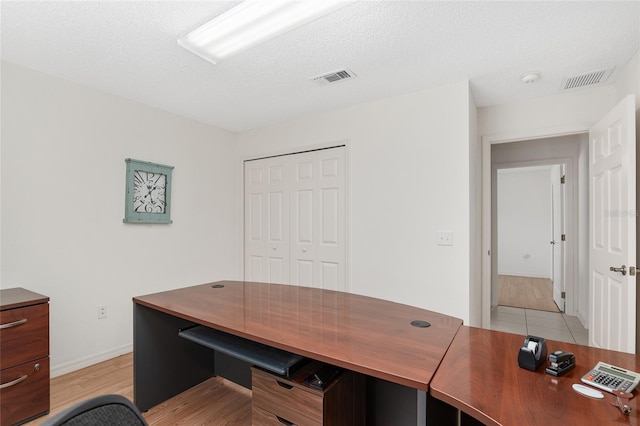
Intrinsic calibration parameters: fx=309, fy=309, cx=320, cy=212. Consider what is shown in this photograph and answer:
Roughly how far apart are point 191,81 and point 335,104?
54.6 inches

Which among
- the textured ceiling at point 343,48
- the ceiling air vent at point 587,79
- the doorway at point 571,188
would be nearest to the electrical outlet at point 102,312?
the textured ceiling at point 343,48

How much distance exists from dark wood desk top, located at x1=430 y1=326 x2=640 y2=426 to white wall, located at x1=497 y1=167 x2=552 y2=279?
7.17 meters

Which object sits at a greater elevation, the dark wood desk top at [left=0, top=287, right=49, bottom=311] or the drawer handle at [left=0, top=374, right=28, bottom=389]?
the dark wood desk top at [left=0, top=287, right=49, bottom=311]

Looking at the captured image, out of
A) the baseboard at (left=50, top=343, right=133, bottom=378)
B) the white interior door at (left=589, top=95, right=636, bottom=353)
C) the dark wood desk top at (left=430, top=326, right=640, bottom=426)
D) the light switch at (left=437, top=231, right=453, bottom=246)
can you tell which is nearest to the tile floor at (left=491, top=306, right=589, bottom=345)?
the white interior door at (left=589, top=95, right=636, bottom=353)

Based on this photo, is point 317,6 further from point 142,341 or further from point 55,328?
point 55,328

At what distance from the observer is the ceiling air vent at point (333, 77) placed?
2.50m

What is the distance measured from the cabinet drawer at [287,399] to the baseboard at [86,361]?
2.13 m

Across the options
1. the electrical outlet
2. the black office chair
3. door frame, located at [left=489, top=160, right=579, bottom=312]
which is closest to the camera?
the black office chair

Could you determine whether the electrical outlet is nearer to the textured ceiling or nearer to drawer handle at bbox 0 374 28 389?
drawer handle at bbox 0 374 28 389

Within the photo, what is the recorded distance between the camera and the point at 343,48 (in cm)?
215

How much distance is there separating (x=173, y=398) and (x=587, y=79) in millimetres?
4079

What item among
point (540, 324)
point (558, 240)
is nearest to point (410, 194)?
point (540, 324)

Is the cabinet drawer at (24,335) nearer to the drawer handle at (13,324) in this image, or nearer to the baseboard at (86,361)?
the drawer handle at (13,324)

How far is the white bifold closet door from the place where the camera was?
341 cm
